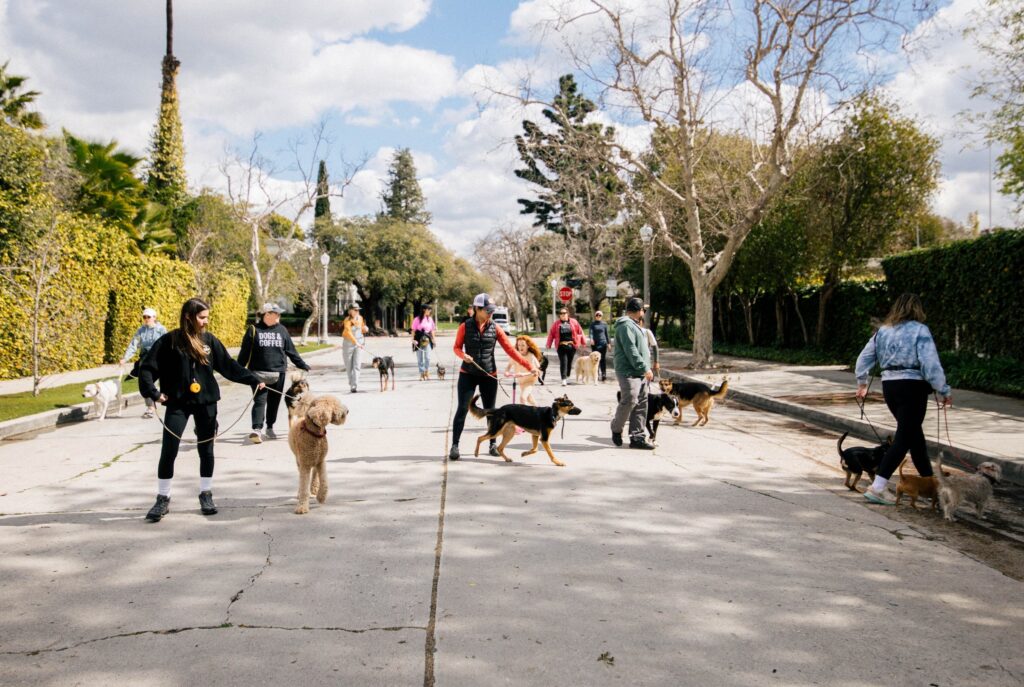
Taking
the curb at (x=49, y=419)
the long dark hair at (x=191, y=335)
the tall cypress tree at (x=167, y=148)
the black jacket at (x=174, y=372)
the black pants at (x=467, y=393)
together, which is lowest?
the curb at (x=49, y=419)

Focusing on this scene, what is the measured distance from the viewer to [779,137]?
18578 millimetres

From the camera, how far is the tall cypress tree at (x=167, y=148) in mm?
31797

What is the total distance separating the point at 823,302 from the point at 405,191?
6473 centimetres

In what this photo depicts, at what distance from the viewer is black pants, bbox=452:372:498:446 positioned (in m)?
8.30

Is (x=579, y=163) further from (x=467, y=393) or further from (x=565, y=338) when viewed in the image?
(x=467, y=393)

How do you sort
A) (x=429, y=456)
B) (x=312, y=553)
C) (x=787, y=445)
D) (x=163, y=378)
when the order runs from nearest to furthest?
(x=312, y=553) < (x=163, y=378) < (x=429, y=456) < (x=787, y=445)

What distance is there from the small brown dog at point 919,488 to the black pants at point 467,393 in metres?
4.10

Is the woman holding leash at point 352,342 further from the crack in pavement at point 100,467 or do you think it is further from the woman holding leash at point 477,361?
the woman holding leash at point 477,361

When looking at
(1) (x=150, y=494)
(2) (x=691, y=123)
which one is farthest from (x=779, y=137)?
(1) (x=150, y=494)

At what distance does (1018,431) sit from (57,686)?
10.6 m

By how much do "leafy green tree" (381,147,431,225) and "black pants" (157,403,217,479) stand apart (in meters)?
Answer: 77.7

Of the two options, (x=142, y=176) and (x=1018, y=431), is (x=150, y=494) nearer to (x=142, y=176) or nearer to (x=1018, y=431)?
(x=1018, y=431)

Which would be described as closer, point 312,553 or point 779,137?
point 312,553

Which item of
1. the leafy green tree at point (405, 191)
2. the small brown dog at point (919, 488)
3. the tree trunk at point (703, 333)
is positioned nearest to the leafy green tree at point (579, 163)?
the tree trunk at point (703, 333)
